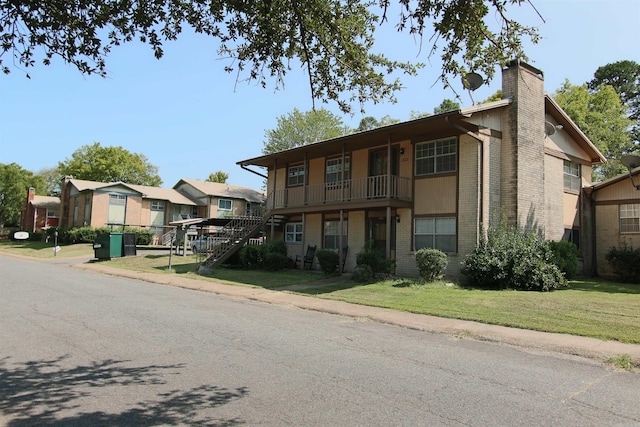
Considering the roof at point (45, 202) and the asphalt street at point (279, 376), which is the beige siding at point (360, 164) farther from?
the roof at point (45, 202)

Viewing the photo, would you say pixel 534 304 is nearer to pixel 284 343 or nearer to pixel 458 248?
pixel 458 248

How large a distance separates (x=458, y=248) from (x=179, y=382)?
523 inches

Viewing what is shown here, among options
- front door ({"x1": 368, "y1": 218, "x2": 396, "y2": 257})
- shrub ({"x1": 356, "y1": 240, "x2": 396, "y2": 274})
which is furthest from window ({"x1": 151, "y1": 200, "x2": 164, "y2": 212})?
shrub ({"x1": 356, "y1": 240, "x2": 396, "y2": 274})

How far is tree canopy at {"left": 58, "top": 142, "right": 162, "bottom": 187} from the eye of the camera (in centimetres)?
6075

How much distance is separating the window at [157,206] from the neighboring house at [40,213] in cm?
1999

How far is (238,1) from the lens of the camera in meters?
5.98

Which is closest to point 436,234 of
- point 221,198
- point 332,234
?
point 332,234

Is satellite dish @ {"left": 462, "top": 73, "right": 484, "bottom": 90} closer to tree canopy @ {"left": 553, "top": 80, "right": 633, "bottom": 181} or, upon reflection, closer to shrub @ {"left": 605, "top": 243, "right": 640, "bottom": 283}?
shrub @ {"left": 605, "top": 243, "right": 640, "bottom": 283}

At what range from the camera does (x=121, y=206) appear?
4294 centimetres

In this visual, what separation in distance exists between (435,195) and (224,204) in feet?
102

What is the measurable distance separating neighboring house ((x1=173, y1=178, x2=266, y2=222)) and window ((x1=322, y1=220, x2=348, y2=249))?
21796 mm

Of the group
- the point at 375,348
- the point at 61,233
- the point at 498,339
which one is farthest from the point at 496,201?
the point at 61,233

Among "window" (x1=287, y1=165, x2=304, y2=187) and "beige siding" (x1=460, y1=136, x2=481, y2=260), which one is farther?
"window" (x1=287, y1=165, x2=304, y2=187)

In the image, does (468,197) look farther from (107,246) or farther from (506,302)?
(107,246)
